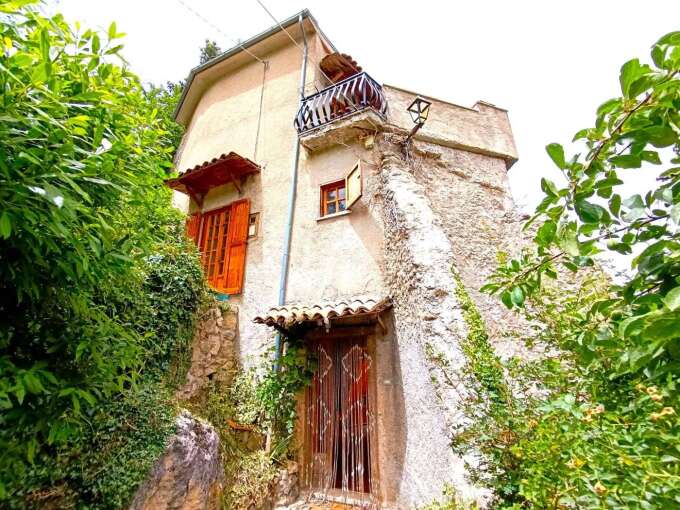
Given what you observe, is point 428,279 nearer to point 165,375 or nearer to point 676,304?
point 676,304

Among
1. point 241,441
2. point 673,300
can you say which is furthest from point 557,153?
point 241,441

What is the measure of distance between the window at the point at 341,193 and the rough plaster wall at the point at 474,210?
1320 mm

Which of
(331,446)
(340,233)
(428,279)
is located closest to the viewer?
(428,279)

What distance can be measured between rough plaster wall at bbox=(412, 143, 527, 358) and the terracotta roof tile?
1585mm

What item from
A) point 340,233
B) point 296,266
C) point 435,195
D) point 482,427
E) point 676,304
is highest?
point 435,195

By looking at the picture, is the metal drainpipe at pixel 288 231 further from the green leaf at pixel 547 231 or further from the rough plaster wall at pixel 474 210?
the green leaf at pixel 547 231

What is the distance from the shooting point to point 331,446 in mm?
4977

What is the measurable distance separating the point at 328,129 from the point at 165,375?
5.26m

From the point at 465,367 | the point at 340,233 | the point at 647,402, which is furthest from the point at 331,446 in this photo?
the point at 647,402

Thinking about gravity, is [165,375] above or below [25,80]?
below

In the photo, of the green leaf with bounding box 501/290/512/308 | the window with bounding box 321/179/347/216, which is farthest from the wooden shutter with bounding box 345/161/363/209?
the green leaf with bounding box 501/290/512/308

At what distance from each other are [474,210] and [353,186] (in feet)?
8.30

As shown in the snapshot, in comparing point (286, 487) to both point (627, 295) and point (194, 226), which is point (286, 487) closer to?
point (627, 295)

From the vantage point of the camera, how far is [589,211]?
3.47 feet
